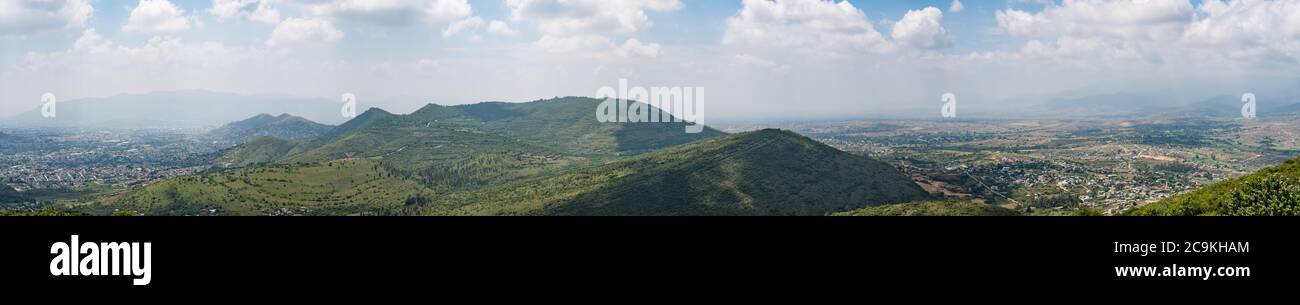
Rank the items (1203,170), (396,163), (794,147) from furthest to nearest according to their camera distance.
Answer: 1. (396,163)
2. (1203,170)
3. (794,147)

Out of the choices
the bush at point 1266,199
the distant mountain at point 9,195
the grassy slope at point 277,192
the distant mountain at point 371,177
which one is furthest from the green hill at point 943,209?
the distant mountain at point 9,195

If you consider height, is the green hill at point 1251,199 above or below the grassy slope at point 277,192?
above

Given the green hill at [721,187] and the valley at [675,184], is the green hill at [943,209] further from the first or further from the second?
the green hill at [721,187]

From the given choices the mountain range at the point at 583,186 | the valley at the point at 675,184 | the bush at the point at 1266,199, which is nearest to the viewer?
the bush at the point at 1266,199

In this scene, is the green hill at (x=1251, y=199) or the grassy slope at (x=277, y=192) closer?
the green hill at (x=1251, y=199)

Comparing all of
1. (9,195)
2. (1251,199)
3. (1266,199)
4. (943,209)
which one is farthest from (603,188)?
(9,195)
